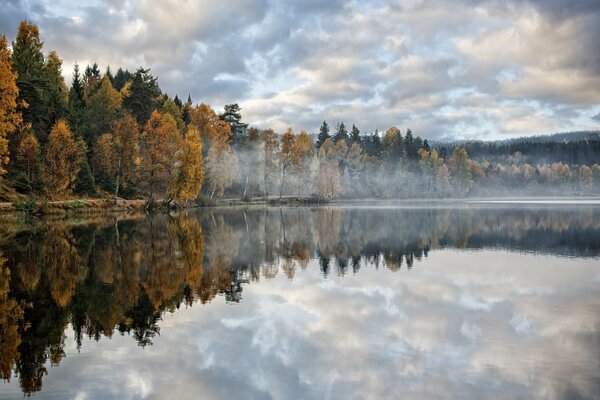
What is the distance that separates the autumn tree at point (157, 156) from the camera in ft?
234

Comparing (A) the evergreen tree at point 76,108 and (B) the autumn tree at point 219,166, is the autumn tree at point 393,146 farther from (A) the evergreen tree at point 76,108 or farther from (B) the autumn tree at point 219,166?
(A) the evergreen tree at point 76,108

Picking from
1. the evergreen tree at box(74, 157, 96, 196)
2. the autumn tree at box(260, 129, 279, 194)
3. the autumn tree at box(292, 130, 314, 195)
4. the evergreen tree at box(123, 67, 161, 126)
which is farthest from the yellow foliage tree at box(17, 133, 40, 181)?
the autumn tree at box(292, 130, 314, 195)

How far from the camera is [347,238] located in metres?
39.7

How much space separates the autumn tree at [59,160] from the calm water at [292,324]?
28678 mm

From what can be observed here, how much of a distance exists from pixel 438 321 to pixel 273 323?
494 centimetres

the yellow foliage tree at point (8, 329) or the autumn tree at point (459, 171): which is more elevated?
the autumn tree at point (459, 171)

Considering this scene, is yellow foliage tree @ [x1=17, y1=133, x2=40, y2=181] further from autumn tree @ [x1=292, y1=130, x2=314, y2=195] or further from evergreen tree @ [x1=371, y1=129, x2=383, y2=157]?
evergreen tree @ [x1=371, y1=129, x2=383, y2=157]

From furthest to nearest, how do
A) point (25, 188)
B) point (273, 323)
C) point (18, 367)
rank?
point (25, 188) → point (273, 323) → point (18, 367)

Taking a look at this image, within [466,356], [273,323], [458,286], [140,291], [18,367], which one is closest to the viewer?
[18,367]

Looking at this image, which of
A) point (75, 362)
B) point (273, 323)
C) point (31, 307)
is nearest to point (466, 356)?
point (273, 323)

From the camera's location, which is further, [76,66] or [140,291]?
[76,66]

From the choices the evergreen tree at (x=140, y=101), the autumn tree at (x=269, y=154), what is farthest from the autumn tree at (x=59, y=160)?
the autumn tree at (x=269, y=154)

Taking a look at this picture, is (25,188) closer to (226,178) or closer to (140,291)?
(226,178)

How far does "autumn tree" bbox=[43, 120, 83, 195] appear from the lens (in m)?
56.7
